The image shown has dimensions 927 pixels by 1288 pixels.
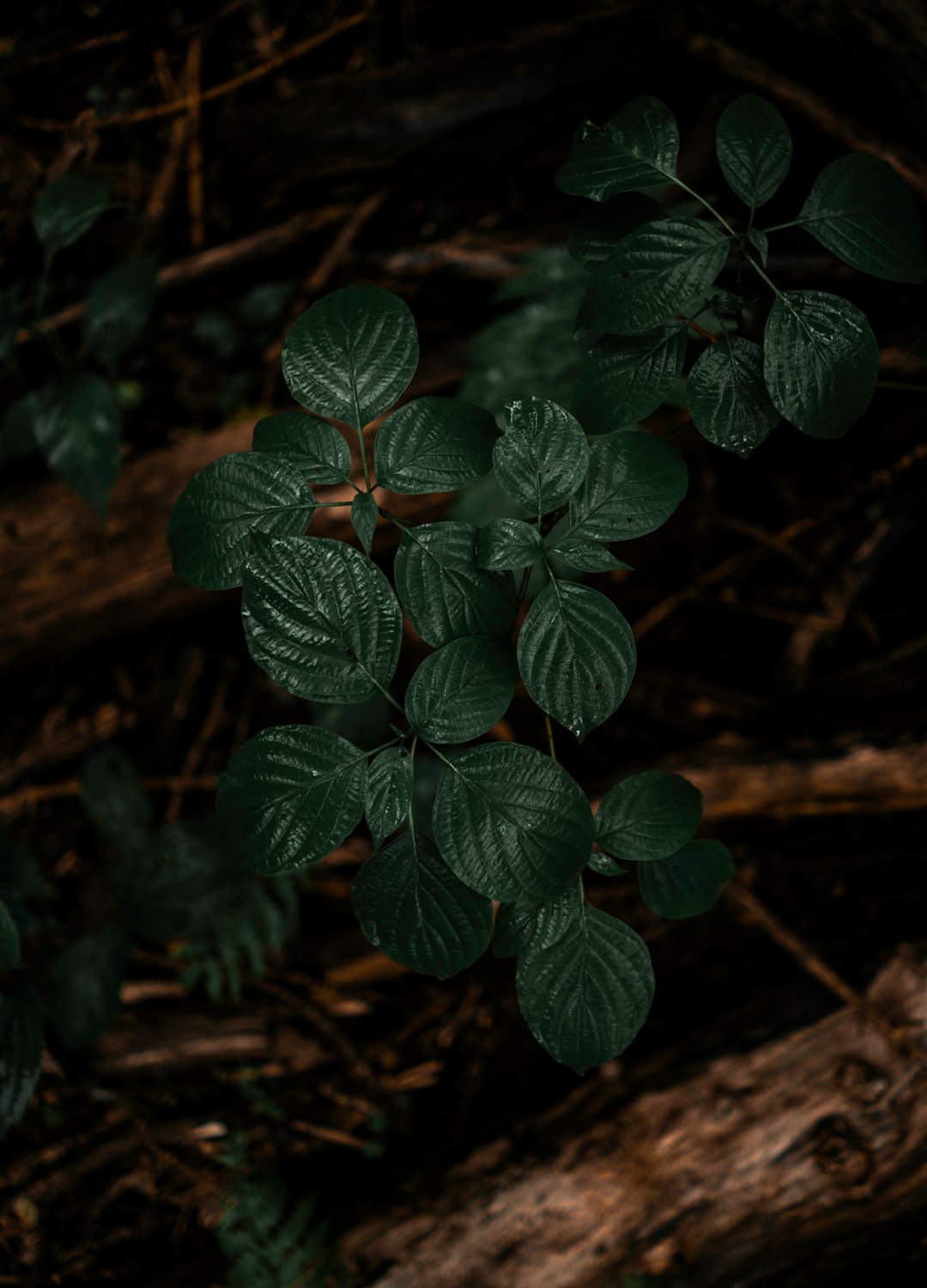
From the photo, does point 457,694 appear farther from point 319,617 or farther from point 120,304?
point 120,304

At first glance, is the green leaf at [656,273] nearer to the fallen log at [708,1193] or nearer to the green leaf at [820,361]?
the green leaf at [820,361]

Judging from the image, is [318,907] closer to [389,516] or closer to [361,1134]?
[361,1134]

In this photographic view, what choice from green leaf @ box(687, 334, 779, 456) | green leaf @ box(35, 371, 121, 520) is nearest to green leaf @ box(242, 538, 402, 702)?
green leaf @ box(687, 334, 779, 456)

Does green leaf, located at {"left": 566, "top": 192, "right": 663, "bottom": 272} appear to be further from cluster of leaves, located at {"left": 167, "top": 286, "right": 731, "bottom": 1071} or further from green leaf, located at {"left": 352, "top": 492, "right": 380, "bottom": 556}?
green leaf, located at {"left": 352, "top": 492, "right": 380, "bottom": 556}

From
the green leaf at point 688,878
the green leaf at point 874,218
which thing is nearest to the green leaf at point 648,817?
the green leaf at point 688,878

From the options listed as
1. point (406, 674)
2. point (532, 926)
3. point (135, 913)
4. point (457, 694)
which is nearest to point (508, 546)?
point (457, 694)

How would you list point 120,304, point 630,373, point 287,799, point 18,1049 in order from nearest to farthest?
point 287,799 → point 630,373 → point 18,1049 → point 120,304

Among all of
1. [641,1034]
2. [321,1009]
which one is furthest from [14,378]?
[641,1034]
